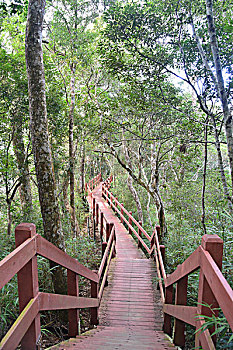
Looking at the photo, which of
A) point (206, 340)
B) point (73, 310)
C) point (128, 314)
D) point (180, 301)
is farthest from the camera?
point (128, 314)

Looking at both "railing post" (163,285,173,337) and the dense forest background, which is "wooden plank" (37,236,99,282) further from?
"railing post" (163,285,173,337)

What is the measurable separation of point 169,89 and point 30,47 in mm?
5102

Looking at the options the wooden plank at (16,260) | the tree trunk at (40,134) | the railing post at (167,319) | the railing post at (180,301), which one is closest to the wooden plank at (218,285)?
the railing post at (180,301)

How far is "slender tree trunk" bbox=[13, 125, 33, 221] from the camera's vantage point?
6766 millimetres

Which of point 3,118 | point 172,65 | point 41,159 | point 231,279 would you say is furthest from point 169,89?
point 231,279

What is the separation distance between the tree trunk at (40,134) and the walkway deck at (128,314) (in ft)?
3.36

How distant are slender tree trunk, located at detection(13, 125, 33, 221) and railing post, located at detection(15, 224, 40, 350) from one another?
5.08 m

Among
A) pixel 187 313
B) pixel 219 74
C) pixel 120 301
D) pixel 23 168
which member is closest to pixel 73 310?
pixel 187 313

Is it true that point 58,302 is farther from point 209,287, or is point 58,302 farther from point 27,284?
point 209,287

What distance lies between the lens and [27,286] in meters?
1.61

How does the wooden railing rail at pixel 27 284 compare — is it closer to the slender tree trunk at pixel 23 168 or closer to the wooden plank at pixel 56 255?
the wooden plank at pixel 56 255

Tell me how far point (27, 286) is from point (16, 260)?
0.30m

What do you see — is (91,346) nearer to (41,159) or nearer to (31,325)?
(31,325)

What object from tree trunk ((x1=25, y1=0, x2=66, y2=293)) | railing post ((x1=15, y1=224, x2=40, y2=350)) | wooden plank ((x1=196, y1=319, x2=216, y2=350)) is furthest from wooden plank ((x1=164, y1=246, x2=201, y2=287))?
tree trunk ((x1=25, y1=0, x2=66, y2=293))
